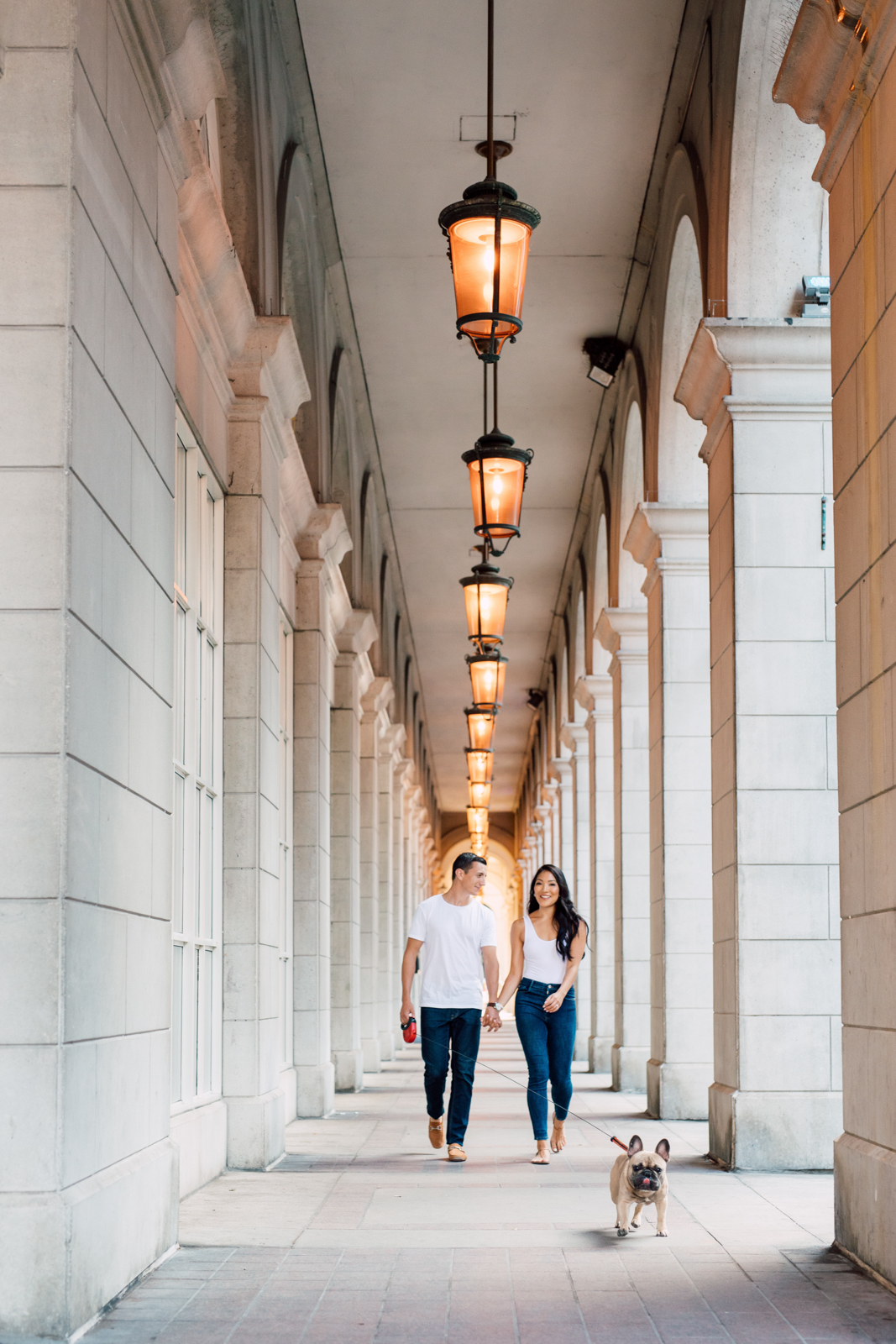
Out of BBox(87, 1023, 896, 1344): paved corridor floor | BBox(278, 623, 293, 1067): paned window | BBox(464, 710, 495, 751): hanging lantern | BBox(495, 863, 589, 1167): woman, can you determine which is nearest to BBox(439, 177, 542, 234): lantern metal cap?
BBox(495, 863, 589, 1167): woman

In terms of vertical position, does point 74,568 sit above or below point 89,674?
above

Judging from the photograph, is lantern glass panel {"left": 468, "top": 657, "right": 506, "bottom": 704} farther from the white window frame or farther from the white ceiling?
the white window frame

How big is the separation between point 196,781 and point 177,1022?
125 centimetres

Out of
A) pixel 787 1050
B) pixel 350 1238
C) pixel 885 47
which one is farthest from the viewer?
pixel 787 1050

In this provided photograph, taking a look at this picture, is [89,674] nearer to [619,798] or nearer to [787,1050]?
[787,1050]

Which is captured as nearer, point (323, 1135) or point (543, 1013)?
point (543, 1013)

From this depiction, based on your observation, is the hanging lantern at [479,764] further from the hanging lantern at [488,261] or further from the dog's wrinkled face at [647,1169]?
the dog's wrinkled face at [647,1169]

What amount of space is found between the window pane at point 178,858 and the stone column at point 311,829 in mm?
4062

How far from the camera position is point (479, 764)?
2311 centimetres

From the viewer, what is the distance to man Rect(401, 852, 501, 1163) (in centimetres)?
877

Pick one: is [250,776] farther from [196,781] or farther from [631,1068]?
[631,1068]

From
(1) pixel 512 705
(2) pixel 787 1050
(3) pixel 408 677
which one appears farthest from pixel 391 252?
(1) pixel 512 705

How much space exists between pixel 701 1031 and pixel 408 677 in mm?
17488

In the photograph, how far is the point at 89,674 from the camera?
4711 mm
